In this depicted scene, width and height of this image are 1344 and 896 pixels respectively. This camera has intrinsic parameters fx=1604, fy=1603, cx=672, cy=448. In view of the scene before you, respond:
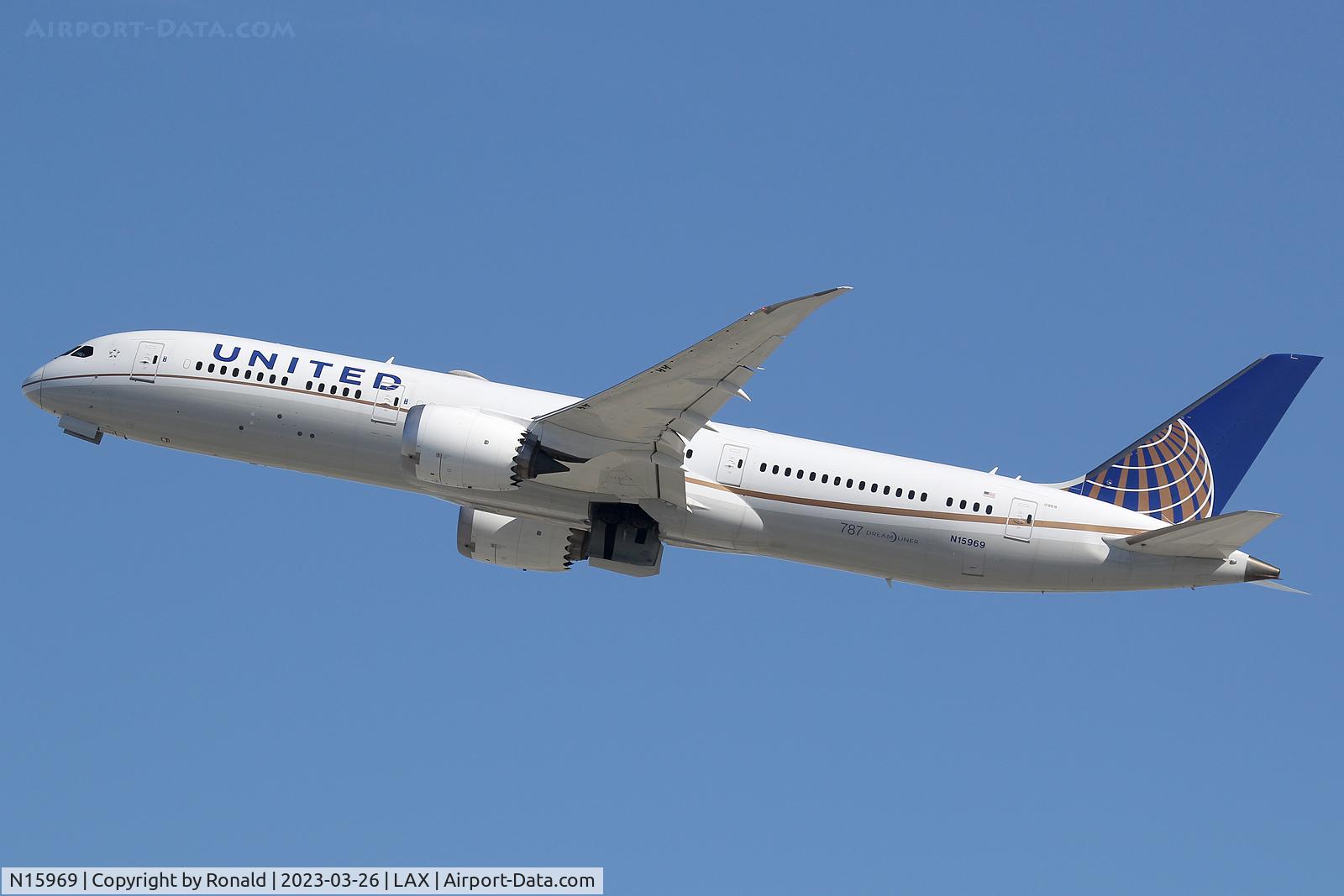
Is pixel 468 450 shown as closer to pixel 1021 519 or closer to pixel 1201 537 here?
pixel 1021 519

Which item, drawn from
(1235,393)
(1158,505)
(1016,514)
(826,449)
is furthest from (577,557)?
(1235,393)

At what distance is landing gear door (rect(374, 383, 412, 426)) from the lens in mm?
39750

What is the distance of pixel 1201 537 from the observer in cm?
3794

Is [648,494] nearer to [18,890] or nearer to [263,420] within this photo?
[263,420]

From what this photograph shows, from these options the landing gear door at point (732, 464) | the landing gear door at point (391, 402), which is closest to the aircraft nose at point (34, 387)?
the landing gear door at point (391, 402)

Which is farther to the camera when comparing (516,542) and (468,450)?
(516,542)

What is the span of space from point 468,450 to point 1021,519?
1366 cm

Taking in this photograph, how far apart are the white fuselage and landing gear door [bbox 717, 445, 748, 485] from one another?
0.14 feet

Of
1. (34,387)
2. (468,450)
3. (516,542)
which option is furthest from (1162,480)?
(34,387)

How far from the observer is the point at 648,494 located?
39.4m

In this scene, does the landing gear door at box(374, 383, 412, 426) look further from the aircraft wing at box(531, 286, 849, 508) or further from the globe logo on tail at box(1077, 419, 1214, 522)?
the globe logo on tail at box(1077, 419, 1214, 522)

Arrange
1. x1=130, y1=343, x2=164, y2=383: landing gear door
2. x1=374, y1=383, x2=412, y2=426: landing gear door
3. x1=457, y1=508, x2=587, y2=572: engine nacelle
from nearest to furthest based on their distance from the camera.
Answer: x1=374, y1=383, x2=412, y2=426: landing gear door < x1=130, y1=343, x2=164, y2=383: landing gear door < x1=457, y1=508, x2=587, y2=572: engine nacelle

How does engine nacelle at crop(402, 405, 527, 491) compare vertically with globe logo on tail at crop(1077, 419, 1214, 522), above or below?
below

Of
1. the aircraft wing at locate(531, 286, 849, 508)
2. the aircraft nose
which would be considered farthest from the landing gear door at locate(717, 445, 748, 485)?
the aircraft nose
